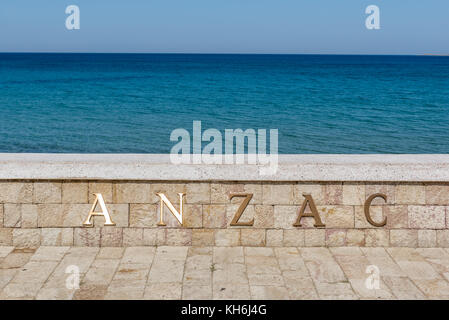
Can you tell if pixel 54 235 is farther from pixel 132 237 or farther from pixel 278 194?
pixel 278 194

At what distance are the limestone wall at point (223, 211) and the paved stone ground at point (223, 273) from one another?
0.13m

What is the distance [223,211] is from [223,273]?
86 centimetres

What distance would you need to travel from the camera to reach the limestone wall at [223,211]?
A: 18.6ft

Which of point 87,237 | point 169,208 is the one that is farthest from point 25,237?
point 169,208

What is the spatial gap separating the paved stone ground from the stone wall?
0.13 meters

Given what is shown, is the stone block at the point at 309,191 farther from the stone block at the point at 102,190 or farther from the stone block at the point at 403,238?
the stone block at the point at 102,190

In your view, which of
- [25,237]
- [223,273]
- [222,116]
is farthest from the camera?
[222,116]

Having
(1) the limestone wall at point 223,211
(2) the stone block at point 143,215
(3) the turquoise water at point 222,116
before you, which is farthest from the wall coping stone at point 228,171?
(3) the turquoise water at point 222,116

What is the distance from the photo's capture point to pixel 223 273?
200 inches

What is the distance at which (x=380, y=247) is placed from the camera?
578 cm

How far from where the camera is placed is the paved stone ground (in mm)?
Result: 4621
